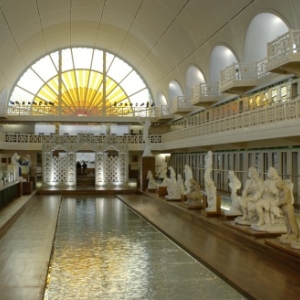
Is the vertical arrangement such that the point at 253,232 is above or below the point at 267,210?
below

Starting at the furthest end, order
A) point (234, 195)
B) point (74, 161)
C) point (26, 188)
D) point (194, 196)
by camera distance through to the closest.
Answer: point (74, 161)
point (26, 188)
point (194, 196)
point (234, 195)

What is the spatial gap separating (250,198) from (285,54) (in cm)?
627

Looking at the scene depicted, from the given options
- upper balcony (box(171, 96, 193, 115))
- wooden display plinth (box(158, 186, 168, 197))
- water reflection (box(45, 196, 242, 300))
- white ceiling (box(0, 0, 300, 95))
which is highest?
white ceiling (box(0, 0, 300, 95))

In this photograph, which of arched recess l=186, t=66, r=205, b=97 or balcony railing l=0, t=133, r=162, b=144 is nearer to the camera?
balcony railing l=0, t=133, r=162, b=144

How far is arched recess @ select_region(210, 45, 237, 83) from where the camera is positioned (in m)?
32.7

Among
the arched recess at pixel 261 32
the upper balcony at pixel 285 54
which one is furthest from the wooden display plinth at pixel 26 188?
the upper balcony at pixel 285 54

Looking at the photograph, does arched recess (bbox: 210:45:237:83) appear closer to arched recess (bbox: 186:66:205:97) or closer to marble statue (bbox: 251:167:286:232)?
arched recess (bbox: 186:66:205:97)

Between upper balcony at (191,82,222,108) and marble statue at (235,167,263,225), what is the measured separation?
59.8ft

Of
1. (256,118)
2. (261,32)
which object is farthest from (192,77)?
(256,118)

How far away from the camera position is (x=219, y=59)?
33.5m

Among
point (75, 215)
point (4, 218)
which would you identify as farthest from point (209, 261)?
point (75, 215)

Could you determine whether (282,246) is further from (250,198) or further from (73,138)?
(73,138)

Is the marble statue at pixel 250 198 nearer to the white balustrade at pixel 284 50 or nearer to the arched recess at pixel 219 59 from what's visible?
the white balustrade at pixel 284 50

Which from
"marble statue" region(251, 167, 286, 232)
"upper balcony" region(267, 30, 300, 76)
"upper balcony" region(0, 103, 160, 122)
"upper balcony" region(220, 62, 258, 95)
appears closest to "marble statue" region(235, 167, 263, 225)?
"marble statue" region(251, 167, 286, 232)
